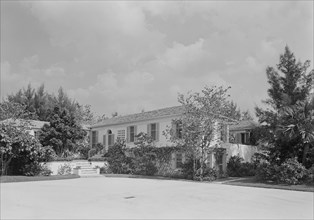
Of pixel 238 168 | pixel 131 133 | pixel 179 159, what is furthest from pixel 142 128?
pixel 238 168

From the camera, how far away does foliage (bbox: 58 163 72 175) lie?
25469 mm

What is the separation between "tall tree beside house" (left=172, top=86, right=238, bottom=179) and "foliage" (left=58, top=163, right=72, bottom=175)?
29.9 feet

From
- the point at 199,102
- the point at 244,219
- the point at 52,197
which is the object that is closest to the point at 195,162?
the point at 199,102

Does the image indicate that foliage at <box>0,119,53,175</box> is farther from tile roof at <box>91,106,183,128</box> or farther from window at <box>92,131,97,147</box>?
window at <box>92,131,97,147</box>

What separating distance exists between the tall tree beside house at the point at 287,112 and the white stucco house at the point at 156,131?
3.51 meters

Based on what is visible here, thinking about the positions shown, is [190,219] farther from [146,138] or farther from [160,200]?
[146,138]

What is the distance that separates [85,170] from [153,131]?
6.56m

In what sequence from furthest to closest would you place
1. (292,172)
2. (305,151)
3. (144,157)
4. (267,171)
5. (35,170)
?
(144,157)
(35,170)
(267,171)
(305,151)
(292,172)

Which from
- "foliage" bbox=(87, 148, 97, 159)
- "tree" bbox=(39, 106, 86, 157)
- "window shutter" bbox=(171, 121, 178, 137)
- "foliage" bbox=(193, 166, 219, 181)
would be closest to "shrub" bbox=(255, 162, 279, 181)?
"foliage" bbox=(193, 166, 219, 181)

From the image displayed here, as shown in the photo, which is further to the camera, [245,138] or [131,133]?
[245,138]

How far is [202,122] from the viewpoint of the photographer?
23203 mm

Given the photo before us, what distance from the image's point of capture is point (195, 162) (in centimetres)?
2380

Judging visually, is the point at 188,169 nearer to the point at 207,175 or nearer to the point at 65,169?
the point at 207,175

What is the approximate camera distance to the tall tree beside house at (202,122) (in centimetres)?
2308
